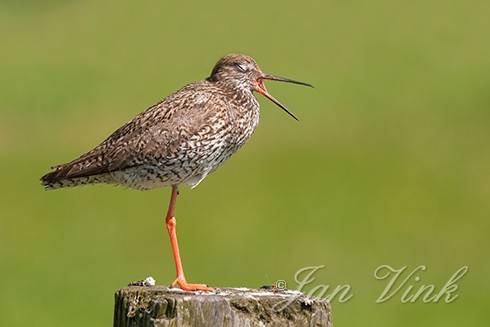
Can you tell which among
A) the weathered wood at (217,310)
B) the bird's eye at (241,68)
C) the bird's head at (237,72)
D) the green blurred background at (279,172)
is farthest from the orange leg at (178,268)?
the green blurred background at (279,172)

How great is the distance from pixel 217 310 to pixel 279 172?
16.8 metres

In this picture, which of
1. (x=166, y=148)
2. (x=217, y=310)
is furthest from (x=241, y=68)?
(x=217, y=310)

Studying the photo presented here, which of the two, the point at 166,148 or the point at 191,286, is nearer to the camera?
the point at 191,286

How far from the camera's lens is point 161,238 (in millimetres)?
18375

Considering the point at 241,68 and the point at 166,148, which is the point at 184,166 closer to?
the point at 166,148

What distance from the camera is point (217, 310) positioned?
603cm

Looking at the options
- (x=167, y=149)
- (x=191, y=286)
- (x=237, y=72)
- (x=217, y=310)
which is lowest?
(x=217, y=310)

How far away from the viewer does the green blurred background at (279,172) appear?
16969mm

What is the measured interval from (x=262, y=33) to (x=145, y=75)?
5.65 m

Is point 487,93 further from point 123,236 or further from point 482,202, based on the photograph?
point 123,236

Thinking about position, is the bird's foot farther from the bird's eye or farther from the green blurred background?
the green blurred background

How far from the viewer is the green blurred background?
16969 mm

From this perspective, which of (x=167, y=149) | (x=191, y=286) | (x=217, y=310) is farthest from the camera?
(x=167, y=149)

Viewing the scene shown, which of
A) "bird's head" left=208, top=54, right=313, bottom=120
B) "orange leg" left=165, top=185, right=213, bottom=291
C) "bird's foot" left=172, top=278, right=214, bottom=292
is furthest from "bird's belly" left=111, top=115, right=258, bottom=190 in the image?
"bird's foot" left=172, top=278, right=214, bottom=292
